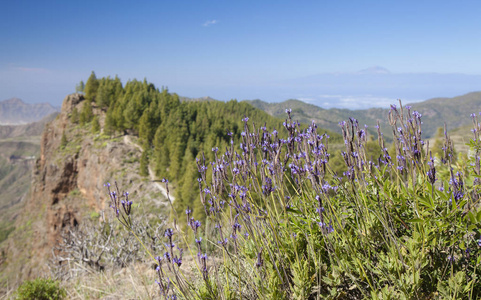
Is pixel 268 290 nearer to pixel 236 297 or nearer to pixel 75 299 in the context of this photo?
pixel 236 297

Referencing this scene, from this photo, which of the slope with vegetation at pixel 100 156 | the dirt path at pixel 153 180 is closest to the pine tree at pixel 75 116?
the slope with vegetation at pixel 100 156

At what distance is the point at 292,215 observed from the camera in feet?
8.52

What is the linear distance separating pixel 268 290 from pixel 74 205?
5605 cm

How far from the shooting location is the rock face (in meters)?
42.9

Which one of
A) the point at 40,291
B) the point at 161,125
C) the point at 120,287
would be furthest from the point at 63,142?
the point at 120,287

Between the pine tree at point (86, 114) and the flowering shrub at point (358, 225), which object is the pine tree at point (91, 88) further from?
the flowering shrub at point (358, 225)

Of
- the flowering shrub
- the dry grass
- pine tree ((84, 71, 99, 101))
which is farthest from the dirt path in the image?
the flowering shrub

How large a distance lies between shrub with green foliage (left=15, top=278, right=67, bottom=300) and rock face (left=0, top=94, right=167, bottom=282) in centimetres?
3137

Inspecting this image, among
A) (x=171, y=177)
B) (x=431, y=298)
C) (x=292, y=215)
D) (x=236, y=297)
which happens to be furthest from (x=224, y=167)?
(x=171, y=177)

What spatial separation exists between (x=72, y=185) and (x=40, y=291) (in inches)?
2088

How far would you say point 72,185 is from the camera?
2046 inches

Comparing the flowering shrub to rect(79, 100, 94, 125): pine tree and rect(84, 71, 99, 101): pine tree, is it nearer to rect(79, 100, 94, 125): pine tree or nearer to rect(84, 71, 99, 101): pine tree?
rect(79, 100, 94, 125): pine tree

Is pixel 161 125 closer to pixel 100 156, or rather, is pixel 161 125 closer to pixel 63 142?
pixel 100 156

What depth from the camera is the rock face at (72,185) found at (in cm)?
4294
